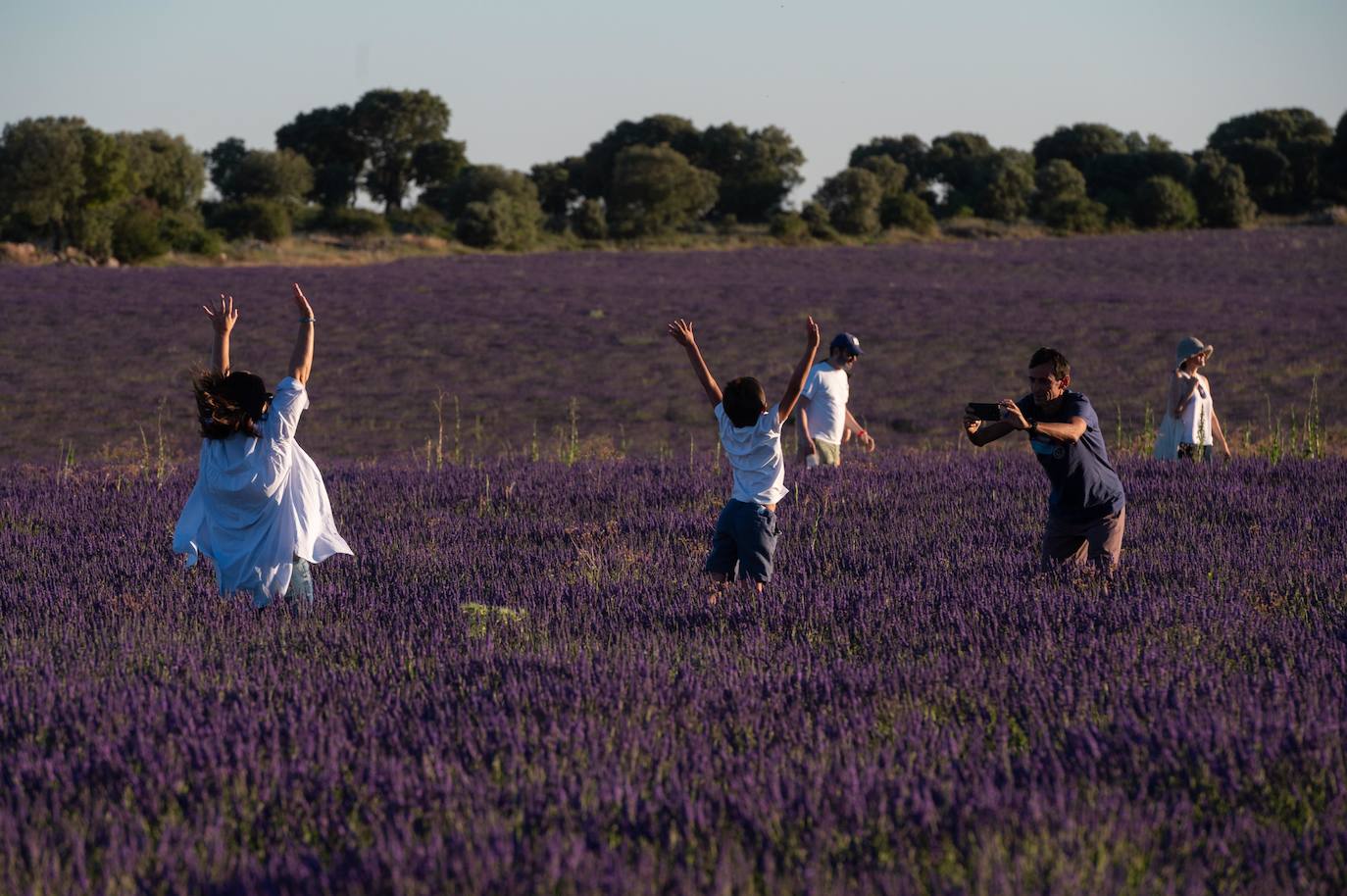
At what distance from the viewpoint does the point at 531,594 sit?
224 inches

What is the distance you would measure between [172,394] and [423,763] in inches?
704

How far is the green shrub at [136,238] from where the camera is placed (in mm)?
45156

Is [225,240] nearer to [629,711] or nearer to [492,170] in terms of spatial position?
[492,170]

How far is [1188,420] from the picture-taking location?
1045 centimetres

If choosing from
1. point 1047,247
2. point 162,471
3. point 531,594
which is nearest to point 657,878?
point 531,594

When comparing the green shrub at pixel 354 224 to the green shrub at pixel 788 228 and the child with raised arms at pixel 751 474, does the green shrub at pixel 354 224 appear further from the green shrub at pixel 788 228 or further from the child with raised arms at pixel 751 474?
the child with raised arms at pixel 751 474

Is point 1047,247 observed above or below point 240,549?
above

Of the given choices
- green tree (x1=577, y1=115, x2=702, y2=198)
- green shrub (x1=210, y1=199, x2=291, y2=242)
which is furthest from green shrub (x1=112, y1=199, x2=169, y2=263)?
green tree (x1=577, y1=115, x2=702, y2=198)

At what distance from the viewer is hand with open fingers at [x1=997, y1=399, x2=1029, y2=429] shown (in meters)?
5.32

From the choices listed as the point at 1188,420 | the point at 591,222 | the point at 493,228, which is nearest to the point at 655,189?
the point at 591,222

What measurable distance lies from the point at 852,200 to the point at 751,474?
5698 centimetres

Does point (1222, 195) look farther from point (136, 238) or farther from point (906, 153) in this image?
point (136, 238)

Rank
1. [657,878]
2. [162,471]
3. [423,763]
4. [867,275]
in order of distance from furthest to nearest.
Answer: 1. [867,275]
2. [162,471]
3. [423,763]
4. [657,878]

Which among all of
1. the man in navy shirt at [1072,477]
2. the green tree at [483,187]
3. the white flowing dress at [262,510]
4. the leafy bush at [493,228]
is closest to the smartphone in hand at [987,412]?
the man in navy shirt at [1072,477]
